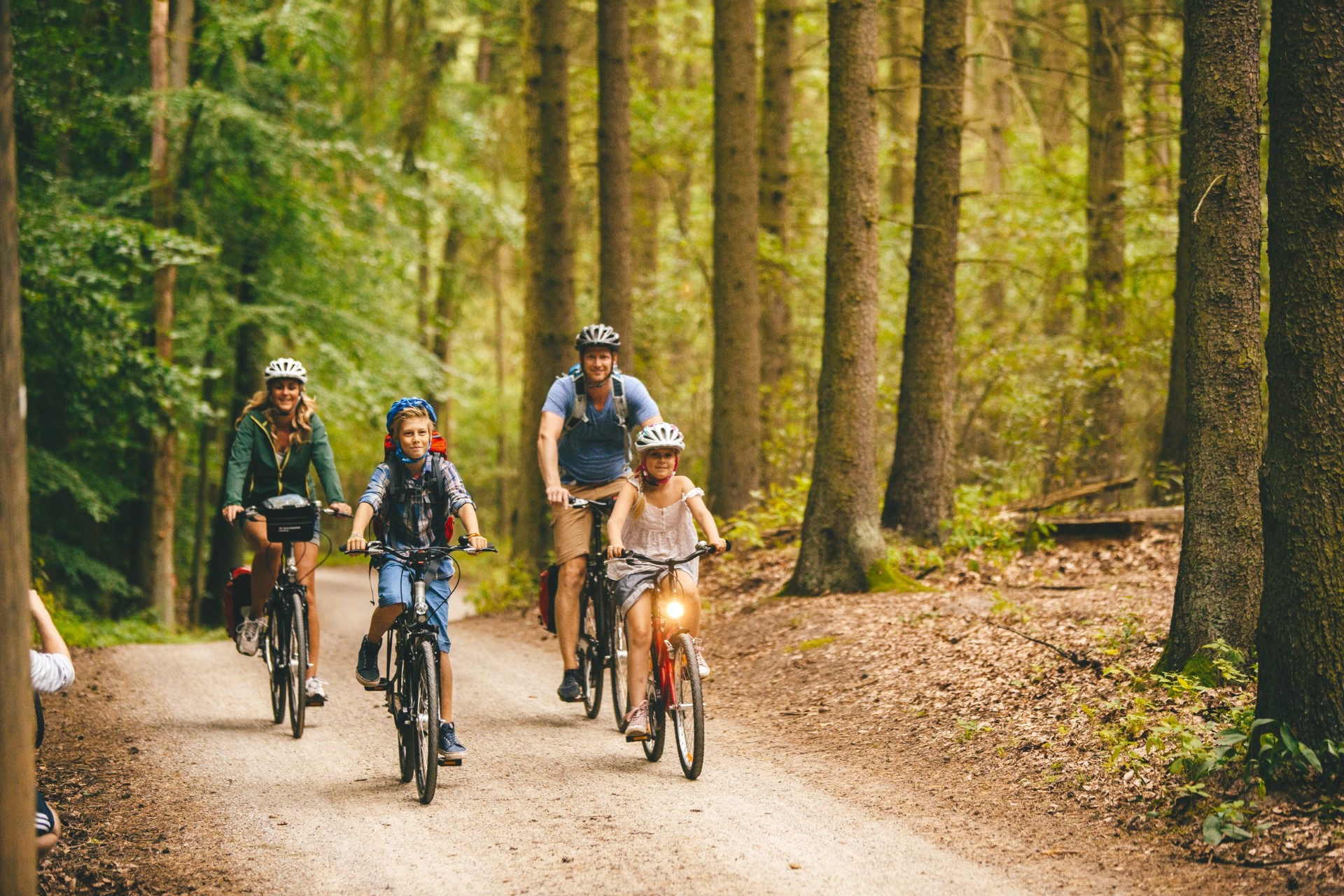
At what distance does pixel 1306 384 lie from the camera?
5305mm

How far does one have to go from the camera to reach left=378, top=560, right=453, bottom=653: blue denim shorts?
6.61 meters

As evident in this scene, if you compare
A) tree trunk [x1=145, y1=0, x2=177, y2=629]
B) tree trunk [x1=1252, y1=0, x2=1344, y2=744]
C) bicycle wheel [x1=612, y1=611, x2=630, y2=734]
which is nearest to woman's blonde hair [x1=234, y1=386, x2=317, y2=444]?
bicycle wheel [x1=612, y1=611, x2=630, y2=734]

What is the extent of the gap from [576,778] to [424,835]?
1.16 m

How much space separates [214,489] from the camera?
91.8ft

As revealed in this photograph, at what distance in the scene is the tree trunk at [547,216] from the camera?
14992 millimetres

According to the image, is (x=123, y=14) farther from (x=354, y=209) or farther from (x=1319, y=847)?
(x=1319, y=847)

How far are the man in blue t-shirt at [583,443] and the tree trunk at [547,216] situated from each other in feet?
23.0

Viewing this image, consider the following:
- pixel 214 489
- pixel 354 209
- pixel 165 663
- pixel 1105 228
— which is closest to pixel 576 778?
pixel 165 663

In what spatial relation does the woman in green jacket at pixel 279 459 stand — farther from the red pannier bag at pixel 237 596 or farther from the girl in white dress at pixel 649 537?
the girl in white dress at pixel 649 537

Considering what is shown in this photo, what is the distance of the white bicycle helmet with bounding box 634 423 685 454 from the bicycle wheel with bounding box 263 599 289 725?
3.21 m

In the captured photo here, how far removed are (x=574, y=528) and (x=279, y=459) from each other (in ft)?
7.65

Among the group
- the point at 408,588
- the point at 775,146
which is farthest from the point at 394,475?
the point at 775,146

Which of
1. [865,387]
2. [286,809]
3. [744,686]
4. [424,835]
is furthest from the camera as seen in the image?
[865,387]

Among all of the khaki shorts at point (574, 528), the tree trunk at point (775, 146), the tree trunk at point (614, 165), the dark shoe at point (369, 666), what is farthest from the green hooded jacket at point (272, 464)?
the tree trunk at point (775, 146)
